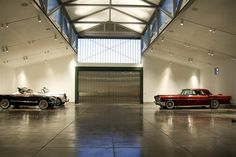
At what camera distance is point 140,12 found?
25.0m

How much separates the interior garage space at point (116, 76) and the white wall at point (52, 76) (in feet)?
0.31

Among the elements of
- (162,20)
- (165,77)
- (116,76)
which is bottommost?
(165,77)

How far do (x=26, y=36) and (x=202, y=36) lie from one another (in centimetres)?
1035

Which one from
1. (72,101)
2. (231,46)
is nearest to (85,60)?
(72,101)

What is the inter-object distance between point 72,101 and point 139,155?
26297 mm

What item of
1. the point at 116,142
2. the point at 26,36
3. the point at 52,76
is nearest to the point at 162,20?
the point at 26,36

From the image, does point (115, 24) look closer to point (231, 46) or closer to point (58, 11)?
point (58, 11)

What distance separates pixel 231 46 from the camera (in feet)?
64.2

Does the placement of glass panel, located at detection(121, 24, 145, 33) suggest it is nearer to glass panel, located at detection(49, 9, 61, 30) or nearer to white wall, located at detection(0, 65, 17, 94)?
glass panel, located at detection(49, 9, 61, 30)

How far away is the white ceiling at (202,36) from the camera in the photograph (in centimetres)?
1418

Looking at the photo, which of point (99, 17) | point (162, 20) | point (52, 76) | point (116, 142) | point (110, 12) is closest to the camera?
point (116, 142)

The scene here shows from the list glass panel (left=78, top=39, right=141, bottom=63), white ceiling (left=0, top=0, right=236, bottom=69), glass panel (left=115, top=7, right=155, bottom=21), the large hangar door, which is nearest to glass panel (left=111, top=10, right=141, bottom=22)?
glass panel (left=115, top=7, right=155, bottom=21)

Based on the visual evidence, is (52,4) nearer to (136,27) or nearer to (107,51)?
(136,27)

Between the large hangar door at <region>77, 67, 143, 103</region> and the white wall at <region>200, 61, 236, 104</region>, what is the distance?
6.60 meters
